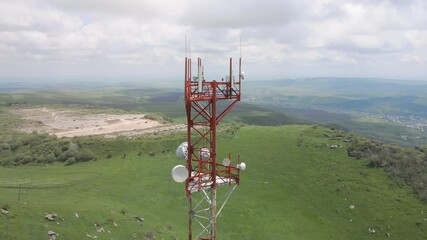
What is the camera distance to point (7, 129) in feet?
288

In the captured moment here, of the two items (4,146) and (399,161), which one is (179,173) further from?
(4,146)

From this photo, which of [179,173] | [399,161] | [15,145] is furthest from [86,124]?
[179,173]

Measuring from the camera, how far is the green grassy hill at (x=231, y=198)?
112 ft

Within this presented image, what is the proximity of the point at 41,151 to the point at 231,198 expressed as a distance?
3196cm

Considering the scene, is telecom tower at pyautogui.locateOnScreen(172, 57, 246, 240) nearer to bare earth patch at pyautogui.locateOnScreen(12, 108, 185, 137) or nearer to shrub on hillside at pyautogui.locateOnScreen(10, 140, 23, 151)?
shrub on hillside at pyautogui.locateOnScreen(10, 140, 23, 151)

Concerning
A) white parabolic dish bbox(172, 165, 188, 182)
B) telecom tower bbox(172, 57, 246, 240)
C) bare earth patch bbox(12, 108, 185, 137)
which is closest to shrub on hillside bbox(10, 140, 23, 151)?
bare earth patch bbox(12, 108, 185, 137)

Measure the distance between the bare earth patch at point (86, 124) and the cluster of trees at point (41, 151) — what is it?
1431cm

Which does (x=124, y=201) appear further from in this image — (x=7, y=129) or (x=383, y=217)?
(x=7, y=129)

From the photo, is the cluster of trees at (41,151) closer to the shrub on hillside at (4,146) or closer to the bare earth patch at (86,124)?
the shrub on hillside at (4,146)

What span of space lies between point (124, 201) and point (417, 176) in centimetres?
3921

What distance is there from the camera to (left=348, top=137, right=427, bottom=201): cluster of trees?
51.5 m

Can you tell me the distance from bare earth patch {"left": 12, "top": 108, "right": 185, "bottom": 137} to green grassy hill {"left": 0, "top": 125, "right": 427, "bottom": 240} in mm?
17487

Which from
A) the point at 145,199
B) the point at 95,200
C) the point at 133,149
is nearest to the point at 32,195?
the point at 95,200

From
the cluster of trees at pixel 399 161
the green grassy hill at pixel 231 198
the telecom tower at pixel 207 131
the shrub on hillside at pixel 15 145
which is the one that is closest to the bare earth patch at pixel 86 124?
the shrub on hillside at pixel 15 145
